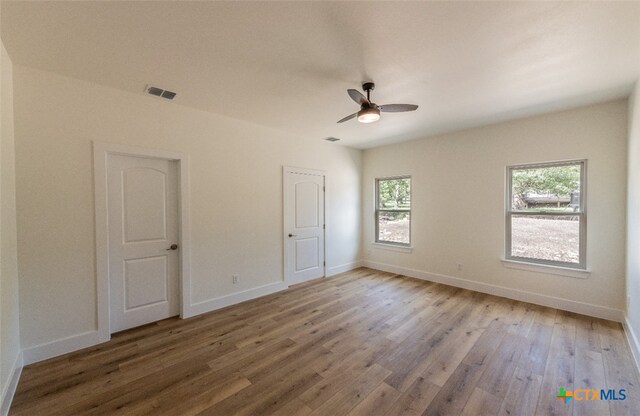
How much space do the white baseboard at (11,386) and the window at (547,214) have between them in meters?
5.53

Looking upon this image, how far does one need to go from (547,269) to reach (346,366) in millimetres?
3215

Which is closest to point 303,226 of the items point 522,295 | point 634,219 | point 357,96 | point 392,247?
point 392,247

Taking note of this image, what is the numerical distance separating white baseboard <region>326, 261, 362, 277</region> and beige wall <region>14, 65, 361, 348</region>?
48.0 inches

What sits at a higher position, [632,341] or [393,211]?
[393,211]

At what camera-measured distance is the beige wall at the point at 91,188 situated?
7.52 ft

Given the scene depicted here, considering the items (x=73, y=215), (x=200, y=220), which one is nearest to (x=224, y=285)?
(x=200, y=220)

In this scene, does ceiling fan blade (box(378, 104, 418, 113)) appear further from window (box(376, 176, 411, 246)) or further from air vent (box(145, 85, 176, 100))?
window (box(376, 176, 411, 246))

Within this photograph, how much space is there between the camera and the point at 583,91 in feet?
9.11

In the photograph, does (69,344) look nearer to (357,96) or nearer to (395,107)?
(357,96)

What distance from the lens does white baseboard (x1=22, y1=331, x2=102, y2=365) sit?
2.27m

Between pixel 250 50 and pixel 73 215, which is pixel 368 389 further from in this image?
pixel 73 215

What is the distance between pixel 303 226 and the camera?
15.1ft

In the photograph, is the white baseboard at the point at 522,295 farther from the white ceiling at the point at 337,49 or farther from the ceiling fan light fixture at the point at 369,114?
the ceiling fan light fixture at the point at 369,114

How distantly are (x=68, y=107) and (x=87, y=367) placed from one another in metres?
2.44
